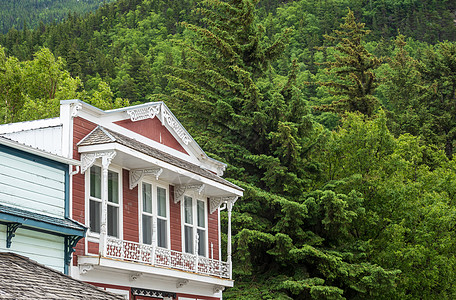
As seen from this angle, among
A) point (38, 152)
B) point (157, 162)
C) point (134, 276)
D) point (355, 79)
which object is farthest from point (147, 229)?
point (355, 79)

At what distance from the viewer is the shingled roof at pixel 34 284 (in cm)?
1071

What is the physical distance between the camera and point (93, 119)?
18.8 m

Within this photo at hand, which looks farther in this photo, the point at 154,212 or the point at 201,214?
the point at 201,214

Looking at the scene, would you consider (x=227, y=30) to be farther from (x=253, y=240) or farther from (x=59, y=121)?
(x=59, y=121)

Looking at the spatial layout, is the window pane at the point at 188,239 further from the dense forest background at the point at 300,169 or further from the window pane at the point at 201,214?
the dense forest background at the point at 300,169

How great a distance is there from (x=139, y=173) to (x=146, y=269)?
300 centimetres

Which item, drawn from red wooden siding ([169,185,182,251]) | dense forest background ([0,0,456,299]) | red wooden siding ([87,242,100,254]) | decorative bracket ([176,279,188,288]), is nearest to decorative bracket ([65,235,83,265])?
red wooden siding ([87,242,100,254])

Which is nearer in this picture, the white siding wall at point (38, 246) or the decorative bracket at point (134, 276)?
the white siding wall at point (38, 246)

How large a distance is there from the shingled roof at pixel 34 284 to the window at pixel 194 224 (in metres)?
9.56

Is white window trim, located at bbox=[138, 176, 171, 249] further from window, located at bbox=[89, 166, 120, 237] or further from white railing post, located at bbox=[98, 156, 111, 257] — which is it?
white railing post, located at bbox=[98, 156, 111, 257]

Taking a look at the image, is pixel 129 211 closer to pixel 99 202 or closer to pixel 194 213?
pixel 99 202

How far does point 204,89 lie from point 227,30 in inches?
165

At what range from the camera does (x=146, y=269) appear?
1861 cm

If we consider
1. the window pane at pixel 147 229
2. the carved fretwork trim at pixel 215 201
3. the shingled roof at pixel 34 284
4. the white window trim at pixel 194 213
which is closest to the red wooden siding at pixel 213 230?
the carved fretwork trim at pixel 215 201
